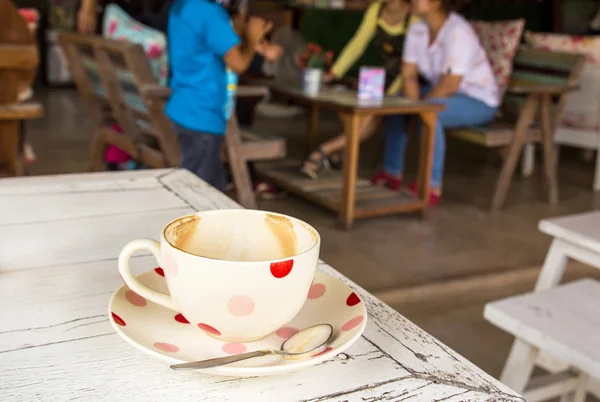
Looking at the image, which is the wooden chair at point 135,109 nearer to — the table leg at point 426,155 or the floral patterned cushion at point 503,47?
→ the table leg at point 426,155

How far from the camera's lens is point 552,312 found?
4.50 ft

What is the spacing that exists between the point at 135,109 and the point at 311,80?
2.92ft

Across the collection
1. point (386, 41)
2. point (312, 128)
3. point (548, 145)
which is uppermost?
point (386, 41)

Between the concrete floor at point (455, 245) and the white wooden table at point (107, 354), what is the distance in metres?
1.02

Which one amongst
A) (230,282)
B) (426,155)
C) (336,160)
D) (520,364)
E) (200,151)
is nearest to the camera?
(230,282)

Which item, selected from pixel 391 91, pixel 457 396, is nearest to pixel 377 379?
pixel 457 396

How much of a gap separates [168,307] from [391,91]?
3449mm

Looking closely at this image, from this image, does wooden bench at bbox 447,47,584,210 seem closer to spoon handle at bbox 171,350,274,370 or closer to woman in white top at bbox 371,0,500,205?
woman in white top at bbox 371,0,500,205

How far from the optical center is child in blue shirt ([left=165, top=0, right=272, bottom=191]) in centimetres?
252

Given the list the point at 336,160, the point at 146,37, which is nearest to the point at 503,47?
the point at 336,160

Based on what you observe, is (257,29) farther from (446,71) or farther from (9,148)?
(446,71)

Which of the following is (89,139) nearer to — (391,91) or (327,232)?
(391,91)

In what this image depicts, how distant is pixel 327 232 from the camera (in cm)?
301

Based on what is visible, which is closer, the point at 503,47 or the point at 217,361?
the point at 217,361
